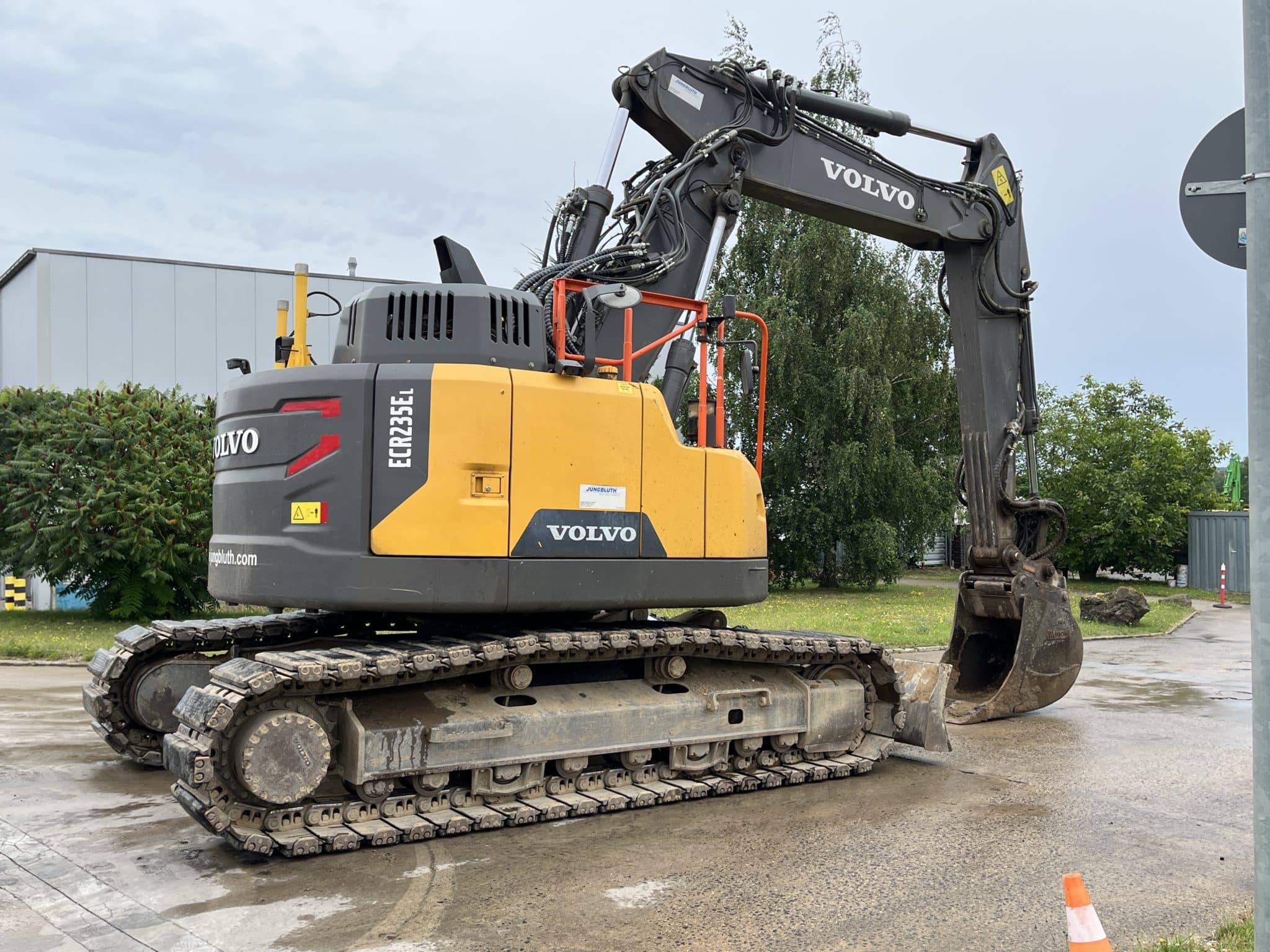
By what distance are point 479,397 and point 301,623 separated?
7.39ft

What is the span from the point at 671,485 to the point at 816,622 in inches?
469

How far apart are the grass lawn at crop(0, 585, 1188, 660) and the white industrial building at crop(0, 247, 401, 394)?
8.50 m

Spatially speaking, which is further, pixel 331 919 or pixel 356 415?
pixel 356 415

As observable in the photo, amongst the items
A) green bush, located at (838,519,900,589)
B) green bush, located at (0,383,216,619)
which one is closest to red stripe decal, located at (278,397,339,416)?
green bush, located at (0,383,216,619)

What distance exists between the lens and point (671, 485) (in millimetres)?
7230

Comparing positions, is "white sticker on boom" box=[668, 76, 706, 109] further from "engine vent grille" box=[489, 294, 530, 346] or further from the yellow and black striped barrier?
the yellow and black striped barrier

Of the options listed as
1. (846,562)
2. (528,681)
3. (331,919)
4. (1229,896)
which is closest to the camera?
(331,919)

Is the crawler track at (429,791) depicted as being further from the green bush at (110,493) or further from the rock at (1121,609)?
the rock at (1121,609)

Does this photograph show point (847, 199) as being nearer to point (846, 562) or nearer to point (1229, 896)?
point (1229, 896)

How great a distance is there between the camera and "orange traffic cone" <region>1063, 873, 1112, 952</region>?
327 cm

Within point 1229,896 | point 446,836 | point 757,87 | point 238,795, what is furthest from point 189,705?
point 757,87

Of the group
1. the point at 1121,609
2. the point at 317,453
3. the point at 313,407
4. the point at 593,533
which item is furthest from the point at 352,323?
the point at 1121,609

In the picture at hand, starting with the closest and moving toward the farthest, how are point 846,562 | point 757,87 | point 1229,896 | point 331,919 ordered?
point 331,919 → point 1229,896 → point 757,87 → point 846,562

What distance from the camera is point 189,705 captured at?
6074 millimetres
